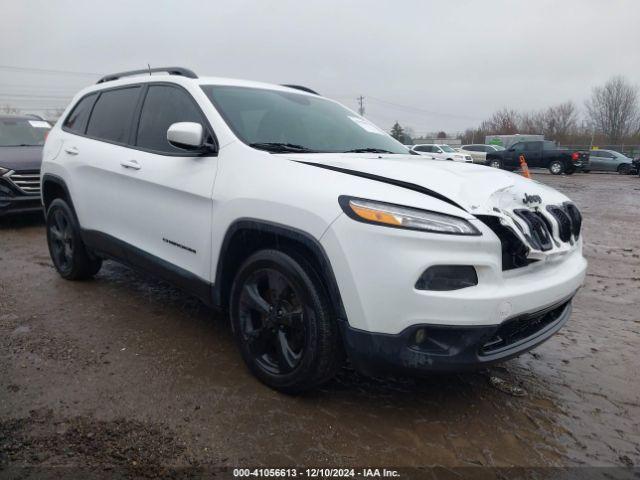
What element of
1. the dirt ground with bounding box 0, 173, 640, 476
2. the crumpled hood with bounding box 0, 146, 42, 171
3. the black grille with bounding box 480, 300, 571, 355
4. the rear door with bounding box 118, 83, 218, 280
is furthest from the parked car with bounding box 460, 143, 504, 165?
the black grille with bounding box 480, 300, 571, 355

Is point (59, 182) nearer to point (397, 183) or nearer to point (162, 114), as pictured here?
point (162, 114)

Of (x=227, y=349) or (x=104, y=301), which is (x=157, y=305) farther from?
(x=227, y=349)

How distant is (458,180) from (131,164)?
2357 millimetres

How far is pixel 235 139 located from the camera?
3.01 m

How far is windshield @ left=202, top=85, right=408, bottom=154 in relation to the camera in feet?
10.4

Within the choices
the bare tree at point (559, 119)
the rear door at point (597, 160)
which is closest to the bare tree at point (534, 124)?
the bare tree at point (559, 119)

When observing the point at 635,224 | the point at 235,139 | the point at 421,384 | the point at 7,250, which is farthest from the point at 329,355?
the point at 635,224

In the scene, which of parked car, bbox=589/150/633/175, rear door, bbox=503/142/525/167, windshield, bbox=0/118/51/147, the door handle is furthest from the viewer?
parked car, bbox=589/150/633/175

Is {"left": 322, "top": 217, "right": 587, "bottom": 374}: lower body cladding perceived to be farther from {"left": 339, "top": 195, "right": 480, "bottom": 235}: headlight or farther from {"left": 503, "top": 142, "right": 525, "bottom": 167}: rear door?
{"left": 503, "top": 142, "right": 525, "bottom": 167}: rear door

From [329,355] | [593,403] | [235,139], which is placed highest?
[235,139]

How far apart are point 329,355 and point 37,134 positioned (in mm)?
8433

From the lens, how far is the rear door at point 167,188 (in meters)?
3.08

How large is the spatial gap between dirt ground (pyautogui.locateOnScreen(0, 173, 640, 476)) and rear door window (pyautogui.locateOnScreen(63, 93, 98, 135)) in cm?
165

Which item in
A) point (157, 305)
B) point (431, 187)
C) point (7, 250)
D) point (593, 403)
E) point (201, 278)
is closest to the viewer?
point (431, 187)
